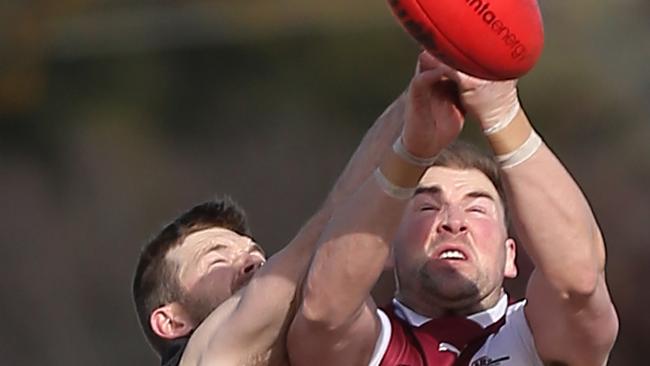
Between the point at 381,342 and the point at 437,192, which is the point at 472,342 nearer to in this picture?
the point at 381,342

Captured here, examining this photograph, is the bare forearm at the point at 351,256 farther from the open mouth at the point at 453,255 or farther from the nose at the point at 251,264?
the nose at the point at 251,264

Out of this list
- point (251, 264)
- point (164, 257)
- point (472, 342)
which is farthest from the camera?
point (164, 257)

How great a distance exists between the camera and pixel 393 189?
3.98 m

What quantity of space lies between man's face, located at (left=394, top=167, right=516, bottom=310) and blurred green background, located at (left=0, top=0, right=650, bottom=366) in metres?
4.52

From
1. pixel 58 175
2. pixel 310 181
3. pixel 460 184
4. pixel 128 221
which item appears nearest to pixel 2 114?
pixel 58 175

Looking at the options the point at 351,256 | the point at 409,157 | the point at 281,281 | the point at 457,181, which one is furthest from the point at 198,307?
the point at 409,157

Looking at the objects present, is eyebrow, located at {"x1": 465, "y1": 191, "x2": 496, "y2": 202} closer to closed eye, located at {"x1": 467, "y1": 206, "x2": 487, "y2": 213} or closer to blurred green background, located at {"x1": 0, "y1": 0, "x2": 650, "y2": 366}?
closed eye, located at {"x1": 467, "y1": 206, "x2": 487, "y2": 213}

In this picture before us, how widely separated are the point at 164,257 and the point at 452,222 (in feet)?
2.77

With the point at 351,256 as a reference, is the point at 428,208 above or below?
below

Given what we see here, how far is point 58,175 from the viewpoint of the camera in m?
12.5

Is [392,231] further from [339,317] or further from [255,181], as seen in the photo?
[255,181]

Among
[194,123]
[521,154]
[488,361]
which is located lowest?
[194,123]

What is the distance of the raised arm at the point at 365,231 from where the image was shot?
155 inches

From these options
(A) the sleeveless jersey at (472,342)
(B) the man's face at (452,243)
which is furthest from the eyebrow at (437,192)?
(A) the sleeveless jersey at (472,342)
